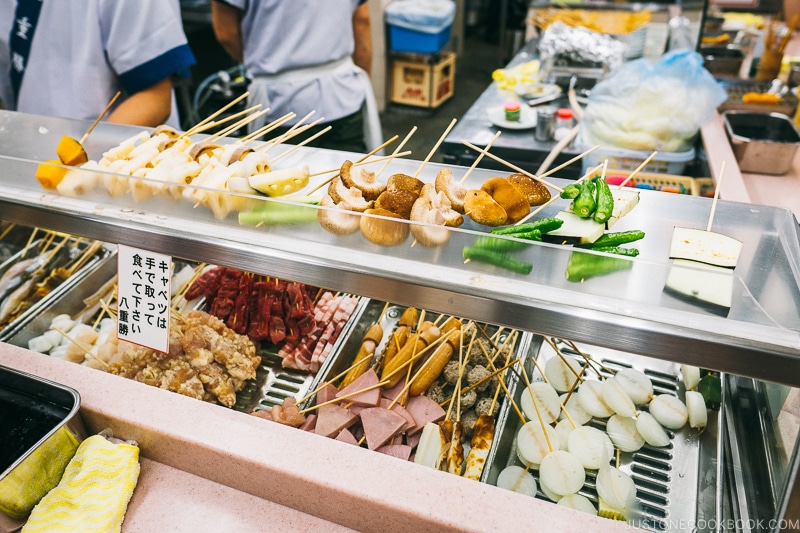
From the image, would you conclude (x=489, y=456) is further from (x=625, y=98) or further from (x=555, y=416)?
(x=625, y=98)

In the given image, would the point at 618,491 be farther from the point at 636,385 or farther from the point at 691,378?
the point at 691,378

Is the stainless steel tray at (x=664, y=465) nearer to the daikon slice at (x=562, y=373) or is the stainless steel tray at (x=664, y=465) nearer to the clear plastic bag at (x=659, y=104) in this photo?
the daikon slice at (x=562, y=373)

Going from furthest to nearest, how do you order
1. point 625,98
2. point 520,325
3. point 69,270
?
point 625,98 → point 69,270 → point 520,325

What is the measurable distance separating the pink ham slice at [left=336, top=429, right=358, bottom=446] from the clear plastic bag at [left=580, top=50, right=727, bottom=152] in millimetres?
2786

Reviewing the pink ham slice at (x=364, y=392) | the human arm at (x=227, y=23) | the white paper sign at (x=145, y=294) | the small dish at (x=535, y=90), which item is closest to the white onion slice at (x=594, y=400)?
the pink ham slice at (x=364, y=392)

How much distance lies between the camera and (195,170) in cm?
180

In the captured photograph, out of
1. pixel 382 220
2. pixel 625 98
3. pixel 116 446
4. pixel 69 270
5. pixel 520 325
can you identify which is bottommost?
pixel 69 270

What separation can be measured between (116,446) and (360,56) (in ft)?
11.4

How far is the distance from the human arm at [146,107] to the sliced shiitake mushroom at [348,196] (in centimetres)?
187

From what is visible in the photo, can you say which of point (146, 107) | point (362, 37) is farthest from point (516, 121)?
point (146, 107)

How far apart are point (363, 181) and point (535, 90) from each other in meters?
3.74

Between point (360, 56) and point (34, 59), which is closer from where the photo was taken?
point (34, 59)

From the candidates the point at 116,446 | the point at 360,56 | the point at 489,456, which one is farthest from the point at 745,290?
the point at 360,56

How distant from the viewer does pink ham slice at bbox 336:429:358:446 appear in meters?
1.86
